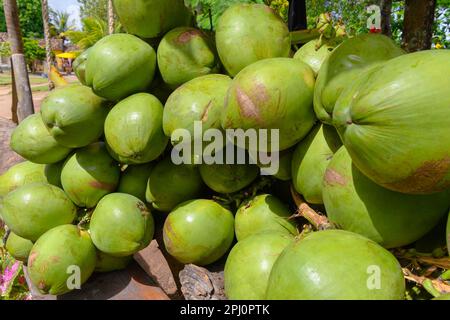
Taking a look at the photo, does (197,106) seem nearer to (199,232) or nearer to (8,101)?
(199,232)

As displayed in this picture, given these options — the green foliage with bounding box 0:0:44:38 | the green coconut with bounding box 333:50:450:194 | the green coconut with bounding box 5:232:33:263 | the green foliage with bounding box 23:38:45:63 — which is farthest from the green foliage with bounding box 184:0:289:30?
the green foliage with bounding box 0:0:44:38

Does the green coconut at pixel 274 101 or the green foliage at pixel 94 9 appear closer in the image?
the green coconut at pixel 274 101

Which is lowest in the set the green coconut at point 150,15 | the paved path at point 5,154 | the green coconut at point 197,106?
the paved path at point 5,154

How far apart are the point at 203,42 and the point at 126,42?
14.7 inches

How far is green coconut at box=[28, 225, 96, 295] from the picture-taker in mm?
1857

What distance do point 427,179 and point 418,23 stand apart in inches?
111

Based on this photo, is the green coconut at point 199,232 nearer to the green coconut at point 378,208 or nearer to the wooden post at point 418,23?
the green coconut at point 378,208

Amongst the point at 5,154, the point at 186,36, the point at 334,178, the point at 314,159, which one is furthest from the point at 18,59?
the point at 334,178

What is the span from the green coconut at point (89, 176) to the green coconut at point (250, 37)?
83cm

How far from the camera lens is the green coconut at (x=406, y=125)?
0.97m

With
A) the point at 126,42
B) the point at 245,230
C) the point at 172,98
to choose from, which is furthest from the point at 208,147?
the point at 126,42

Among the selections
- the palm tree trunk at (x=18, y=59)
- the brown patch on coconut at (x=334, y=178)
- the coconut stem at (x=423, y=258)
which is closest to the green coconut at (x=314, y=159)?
the brown patch on coconut at (x=334, y=178)

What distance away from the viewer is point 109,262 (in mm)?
2137

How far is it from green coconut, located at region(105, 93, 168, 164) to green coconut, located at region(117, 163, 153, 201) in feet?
0.70
